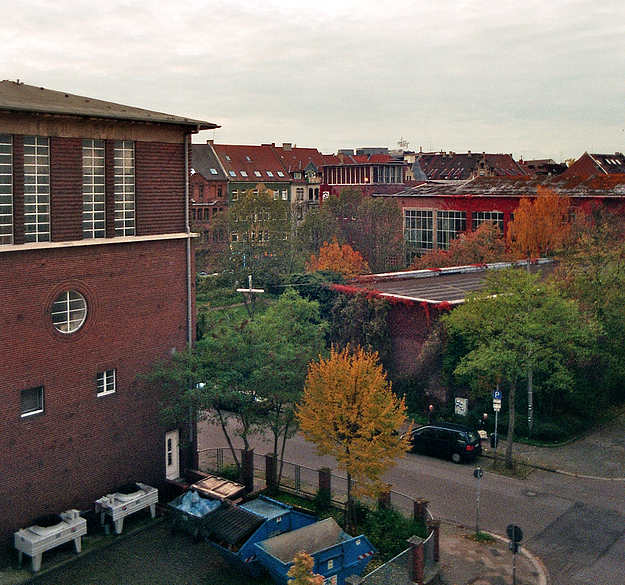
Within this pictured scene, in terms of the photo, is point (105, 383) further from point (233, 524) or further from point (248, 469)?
point (233, 524)

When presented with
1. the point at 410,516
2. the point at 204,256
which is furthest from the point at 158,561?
the point at 204,256

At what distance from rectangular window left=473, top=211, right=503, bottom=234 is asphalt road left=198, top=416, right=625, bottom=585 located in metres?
43.5

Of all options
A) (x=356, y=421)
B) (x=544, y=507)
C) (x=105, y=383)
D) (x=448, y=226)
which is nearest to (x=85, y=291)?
(x=105, y=383)

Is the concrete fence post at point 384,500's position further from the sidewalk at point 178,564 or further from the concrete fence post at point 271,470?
the concrete fence post at point 271,470

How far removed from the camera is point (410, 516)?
23.5 m

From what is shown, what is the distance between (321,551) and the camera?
18.8 meters

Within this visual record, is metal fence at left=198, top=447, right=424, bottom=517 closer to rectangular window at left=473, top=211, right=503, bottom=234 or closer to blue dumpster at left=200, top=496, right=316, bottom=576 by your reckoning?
blue dumpster at left=200, top=496, right=316, bottom=576

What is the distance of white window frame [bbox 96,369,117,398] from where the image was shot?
22.7 metres

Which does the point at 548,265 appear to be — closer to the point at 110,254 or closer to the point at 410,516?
the point at 410,516

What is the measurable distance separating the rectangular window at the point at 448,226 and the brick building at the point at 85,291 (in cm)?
5209

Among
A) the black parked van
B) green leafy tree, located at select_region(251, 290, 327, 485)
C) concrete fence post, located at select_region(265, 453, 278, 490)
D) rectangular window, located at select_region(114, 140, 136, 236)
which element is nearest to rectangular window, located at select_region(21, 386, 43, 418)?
rectangular window, located at select_region(114, 140, 136, 236)

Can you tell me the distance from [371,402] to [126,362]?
7550mm

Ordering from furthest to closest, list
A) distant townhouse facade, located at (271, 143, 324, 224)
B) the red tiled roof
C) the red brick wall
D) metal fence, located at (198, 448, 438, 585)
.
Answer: distant townhouse facade, located at (271, 143, 324, 224), the red tiled roof, the red brick wall, metal fence, located at (198, 448, 438, 585)

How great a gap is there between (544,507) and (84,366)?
15027 mm
